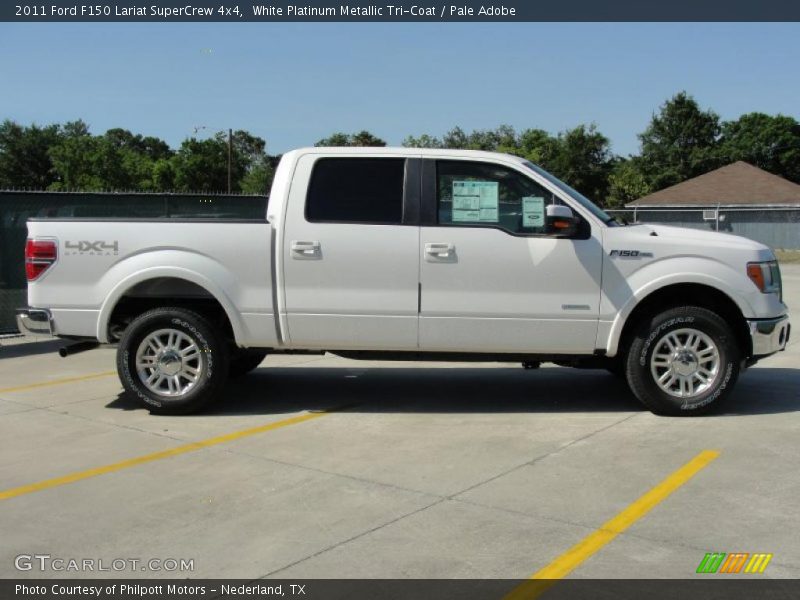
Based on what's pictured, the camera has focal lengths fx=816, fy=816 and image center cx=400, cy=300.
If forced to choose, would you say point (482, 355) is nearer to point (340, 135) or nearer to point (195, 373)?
point (195, 373)

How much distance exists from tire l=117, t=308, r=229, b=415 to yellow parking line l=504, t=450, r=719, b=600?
12.0 feet

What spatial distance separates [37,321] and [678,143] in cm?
7659

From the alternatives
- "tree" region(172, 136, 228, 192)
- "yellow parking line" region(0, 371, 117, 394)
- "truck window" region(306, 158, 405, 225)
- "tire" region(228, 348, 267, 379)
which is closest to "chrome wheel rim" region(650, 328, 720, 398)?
"truck window" region(306, 158, 405, 225)

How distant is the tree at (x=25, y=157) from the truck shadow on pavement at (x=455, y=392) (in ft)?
324

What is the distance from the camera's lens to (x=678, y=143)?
76.2m

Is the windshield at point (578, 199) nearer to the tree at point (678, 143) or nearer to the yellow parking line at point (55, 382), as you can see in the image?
the yellow parking line at point (55, 382)

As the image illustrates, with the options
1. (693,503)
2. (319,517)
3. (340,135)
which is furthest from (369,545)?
(340,135)

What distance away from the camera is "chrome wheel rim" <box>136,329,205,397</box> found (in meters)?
6.85

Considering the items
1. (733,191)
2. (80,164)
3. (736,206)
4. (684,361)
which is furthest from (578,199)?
(80,164)

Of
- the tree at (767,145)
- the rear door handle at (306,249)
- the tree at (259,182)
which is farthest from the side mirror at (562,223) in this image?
the tree at (767,145)

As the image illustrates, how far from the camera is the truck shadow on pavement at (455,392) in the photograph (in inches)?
284

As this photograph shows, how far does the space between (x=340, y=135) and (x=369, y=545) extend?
66808mm

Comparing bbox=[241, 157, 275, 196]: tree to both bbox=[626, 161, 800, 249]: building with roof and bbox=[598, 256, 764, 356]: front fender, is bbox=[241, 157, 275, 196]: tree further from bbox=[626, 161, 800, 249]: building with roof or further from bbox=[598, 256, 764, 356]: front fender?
bbox=[598, 256, 764, 356]: front fender

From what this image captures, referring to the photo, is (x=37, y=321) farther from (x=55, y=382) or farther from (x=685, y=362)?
(x=685, y=362)
